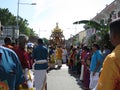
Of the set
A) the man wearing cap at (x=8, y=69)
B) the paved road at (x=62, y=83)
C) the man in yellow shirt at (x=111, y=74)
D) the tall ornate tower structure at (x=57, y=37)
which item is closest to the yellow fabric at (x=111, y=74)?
the man in yellow shirt at (x=111, y=74)

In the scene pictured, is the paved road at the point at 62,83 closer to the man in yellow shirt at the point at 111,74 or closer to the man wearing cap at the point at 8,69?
the man wearing cap at the point at 8,69

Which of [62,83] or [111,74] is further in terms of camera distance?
[62,83]

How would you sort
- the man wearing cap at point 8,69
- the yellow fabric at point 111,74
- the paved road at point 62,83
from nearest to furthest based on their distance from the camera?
the yellow fabric at point 111,74 → the man wearing cap at point 8,69 → the paved road at point 62,83

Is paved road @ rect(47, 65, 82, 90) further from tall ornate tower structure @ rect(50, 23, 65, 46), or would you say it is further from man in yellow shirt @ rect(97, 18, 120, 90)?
tall ornate tower structure @ rect(50, 23, 65, 46)

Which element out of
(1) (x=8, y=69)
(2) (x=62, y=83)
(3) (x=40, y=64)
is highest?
(1) (x=8, y=69)

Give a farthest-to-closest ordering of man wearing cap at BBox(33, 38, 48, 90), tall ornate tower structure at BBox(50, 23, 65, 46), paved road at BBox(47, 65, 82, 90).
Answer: tall ornate tower structure at BBox(50, 23, 65, 46) → paved road at BBox(47, 65, 82, 90) → man wearing cap at BBox(33, 38, 48, 90)

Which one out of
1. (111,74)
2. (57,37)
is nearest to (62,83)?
(111,74)

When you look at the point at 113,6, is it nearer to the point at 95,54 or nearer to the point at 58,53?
the point at 58,53

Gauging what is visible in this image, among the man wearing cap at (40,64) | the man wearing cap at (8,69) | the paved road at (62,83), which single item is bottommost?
the paved road at (62,83)

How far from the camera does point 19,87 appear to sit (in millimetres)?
4035

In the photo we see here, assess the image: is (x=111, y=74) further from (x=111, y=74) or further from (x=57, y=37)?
(x=57, y=37)

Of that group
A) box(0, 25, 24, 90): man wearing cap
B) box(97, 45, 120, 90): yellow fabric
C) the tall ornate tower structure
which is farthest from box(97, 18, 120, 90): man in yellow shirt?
the tall ornate tower structure

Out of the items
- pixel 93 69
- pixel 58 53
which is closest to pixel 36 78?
pixel 93 69

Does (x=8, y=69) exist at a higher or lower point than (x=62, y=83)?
higher
